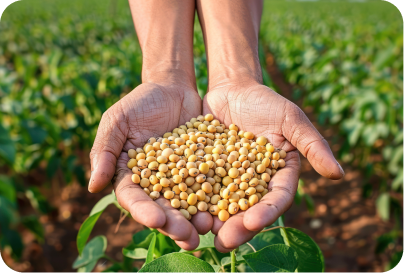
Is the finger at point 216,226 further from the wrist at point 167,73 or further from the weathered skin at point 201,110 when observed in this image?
the wrist at point 167,73

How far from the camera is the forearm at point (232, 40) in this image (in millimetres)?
2115

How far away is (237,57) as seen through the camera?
2137 millimetres

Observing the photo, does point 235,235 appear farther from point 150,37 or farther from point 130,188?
point 150,37

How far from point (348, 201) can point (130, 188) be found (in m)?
3.44

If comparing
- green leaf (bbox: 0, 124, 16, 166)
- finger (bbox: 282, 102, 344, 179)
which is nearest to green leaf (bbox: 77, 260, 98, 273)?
finger (bbox: 282, 102, 344, 179)

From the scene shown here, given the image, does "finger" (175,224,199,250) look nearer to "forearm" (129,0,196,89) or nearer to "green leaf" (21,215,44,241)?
"forearm" (129,0,196,89)

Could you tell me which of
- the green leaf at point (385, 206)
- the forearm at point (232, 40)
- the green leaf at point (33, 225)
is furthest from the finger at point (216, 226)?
the green leaf at point (385, 206)

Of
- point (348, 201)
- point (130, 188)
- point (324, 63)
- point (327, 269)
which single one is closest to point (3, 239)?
point (130, 188)

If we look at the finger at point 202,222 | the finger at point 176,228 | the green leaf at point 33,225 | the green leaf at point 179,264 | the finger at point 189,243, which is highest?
the green leaf at point 179,264

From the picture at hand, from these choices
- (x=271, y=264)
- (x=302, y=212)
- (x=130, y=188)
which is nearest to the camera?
(x=271, y=264)

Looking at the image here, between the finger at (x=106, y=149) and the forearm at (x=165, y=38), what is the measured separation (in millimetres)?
507

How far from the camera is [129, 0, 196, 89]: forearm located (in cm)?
212

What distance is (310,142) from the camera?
156 centimetres

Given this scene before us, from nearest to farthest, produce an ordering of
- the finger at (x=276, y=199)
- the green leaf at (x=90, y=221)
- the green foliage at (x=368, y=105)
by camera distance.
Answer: the finger at (x=276, y=199)
the green leaf at (x=90, y=221)
the green foliage at (x=368, y=105)
